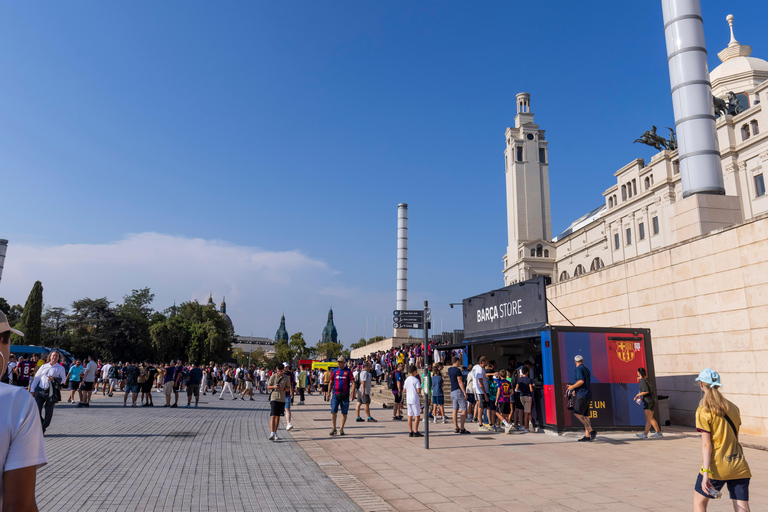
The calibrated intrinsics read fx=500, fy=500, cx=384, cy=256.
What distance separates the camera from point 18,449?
1843 mm

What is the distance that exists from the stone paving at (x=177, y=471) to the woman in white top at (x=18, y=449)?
14.5 feet

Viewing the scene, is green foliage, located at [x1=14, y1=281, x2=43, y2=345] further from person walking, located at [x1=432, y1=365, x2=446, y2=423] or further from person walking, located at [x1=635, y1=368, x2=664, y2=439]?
person walking, located at [x1=635, y1=368, x2=664, y2=439]

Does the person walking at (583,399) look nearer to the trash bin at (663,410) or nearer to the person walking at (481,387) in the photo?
the person walking at (481,387)

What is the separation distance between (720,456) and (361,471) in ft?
17.3

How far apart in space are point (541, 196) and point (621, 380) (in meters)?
68.9

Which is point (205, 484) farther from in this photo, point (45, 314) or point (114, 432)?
point (45, 314)

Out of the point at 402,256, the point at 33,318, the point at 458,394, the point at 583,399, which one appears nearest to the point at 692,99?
the point at 583,399

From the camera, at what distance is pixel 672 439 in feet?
39.2

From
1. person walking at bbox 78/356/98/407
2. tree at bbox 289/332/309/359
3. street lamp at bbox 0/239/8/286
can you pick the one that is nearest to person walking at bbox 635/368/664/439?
person walking at bbox 78/356/98/407

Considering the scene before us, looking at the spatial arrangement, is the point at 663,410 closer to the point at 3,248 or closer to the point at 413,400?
the point at 413,400

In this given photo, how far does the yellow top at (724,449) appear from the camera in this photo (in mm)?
4418

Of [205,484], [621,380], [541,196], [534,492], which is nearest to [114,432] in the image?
[205,484]

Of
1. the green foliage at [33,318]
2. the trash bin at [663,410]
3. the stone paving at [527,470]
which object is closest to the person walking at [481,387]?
the stone paving at [527,470]

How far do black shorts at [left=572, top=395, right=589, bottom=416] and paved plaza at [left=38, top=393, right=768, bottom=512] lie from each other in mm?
692
